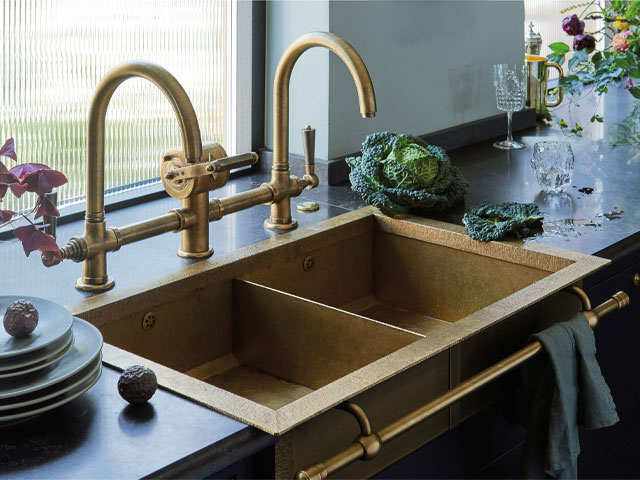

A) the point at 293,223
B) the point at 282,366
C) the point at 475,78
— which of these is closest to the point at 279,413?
the point at 282,366

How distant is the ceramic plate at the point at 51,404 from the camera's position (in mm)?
1008

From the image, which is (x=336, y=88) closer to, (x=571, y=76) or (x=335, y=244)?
(x=335, y=244)

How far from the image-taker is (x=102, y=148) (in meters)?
1.43

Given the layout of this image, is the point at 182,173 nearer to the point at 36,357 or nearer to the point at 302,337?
the point at 302,337

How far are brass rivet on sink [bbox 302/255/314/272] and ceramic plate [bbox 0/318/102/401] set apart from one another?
0.65 metres

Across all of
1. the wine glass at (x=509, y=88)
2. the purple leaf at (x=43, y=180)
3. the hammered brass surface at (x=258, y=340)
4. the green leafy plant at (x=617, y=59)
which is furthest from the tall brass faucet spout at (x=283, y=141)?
the green leafy plant at (x=617, y=59)

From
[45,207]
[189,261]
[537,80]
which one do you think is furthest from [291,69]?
[537,80]

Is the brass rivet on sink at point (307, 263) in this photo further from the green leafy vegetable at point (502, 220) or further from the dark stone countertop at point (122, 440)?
the dark stone countertop at point (122, 440)

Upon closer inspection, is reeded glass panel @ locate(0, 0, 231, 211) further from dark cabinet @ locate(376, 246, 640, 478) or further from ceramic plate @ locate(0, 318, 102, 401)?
Answer: dark cabinet @ locate(376, 246, 640, 478)

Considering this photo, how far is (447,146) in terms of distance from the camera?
97.9 inches

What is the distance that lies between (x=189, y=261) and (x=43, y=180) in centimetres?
51

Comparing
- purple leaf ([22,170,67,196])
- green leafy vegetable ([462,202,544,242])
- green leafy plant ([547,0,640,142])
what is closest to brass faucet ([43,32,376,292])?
purple leaf ([22,170,67,196])

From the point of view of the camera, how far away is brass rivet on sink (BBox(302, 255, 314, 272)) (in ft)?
5.75

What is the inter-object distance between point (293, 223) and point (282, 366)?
353mm
